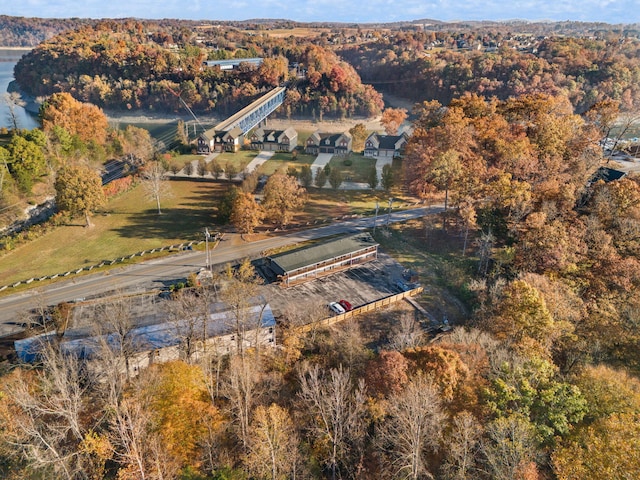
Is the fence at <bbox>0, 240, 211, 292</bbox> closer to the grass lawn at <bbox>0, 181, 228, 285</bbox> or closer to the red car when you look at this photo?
the grass lawn at <bbox>0, 181, 228, 285</bbox>

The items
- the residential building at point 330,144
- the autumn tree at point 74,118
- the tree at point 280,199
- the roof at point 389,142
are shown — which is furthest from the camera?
the residential building at point 330,144

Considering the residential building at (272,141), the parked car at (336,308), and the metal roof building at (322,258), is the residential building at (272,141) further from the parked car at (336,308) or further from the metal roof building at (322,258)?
the parked car at (336,308)

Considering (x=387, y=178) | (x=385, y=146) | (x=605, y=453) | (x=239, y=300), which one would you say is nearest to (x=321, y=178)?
(x=387, y=178)

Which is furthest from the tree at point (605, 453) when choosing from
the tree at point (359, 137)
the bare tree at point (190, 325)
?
the tree at point (359, 137)

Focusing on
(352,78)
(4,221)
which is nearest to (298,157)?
(4,221)

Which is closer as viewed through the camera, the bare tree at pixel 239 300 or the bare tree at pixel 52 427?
the bare tree at pixel 52 427

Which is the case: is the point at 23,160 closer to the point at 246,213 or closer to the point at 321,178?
the point at 246,213

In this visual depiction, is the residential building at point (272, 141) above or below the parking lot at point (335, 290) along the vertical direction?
above
